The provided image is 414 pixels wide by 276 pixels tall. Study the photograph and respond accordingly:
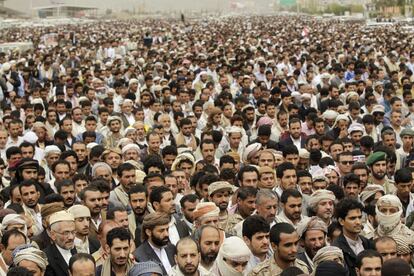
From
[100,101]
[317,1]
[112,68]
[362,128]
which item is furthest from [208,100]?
[317,1]

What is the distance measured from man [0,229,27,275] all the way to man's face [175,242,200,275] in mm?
1159

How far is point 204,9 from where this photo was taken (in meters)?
140

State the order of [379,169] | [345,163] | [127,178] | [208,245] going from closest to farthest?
[208,245]
[127,178]
[379,169]
[345,163]

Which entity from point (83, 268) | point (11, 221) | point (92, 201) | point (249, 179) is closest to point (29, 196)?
point (92, 201)

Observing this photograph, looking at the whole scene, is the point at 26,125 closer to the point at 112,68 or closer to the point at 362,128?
the point at 362,128

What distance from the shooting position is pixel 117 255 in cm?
479

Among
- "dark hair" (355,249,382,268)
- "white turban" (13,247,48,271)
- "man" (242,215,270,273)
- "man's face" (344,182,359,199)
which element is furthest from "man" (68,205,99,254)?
"man's face" (344,182,359,199)

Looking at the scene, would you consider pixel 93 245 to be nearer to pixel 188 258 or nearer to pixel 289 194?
pixel 188 258

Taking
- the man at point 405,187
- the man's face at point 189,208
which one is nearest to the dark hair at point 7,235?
the man's face at point 189,208

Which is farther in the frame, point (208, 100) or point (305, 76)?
point (305, 76)

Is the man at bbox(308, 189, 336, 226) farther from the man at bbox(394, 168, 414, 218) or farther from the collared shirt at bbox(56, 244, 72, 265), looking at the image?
the collared shirt at bbox(56, 244, 72, 265)

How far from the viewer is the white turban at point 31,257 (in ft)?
15.1

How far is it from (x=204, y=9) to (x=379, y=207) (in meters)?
136

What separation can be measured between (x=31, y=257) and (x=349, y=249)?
6.40 ft
